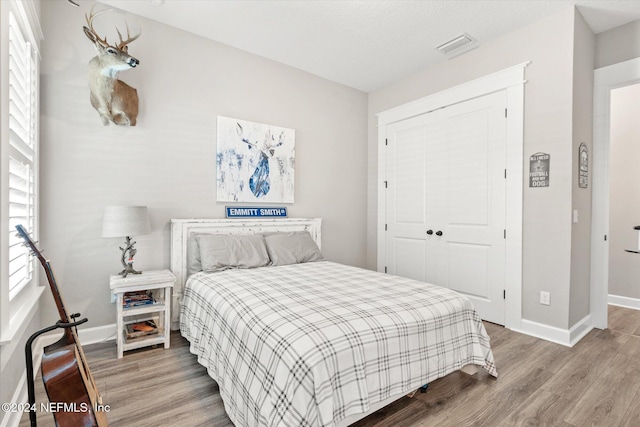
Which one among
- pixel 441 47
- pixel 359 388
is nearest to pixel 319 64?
pixel 441 47

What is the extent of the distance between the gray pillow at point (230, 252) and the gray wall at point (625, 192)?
432 cm

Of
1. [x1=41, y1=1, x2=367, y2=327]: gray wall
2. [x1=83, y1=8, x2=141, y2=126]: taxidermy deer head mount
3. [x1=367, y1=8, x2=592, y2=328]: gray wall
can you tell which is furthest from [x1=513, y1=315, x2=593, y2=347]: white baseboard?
[x1=83, y1=8, x2=141, y2=126]: taxidermy deer head mount

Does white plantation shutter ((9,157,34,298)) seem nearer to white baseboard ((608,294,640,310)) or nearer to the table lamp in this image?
the table lamp

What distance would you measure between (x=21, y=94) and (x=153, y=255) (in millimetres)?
1511

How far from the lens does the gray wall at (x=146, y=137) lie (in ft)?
8.23

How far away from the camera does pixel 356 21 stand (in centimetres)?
292

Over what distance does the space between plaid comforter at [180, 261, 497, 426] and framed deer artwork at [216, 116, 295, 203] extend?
126 cm

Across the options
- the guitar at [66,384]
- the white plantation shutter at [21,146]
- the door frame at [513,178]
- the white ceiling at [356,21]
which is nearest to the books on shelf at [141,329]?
the white plantation shutter at [21,146]

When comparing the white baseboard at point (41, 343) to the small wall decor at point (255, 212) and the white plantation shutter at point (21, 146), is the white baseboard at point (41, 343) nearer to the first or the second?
the white plantation shutter at point (21, 146)

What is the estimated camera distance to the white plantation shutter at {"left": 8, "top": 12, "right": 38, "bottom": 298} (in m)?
1.68

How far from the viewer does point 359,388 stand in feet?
4.88

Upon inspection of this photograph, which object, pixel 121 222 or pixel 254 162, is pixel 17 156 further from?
pixel 254 162

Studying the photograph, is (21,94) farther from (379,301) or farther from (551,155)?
(551,155)

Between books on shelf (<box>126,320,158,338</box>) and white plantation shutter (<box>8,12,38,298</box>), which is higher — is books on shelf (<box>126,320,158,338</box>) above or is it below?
below
